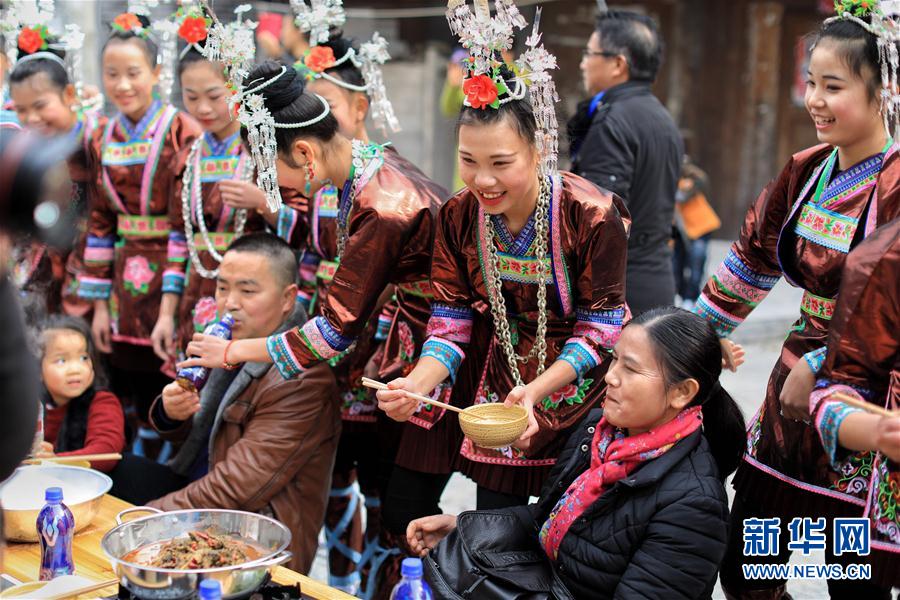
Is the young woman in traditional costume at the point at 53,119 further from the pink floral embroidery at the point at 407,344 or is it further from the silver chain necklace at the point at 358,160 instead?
the pink floral embroidery at the point at 407,344

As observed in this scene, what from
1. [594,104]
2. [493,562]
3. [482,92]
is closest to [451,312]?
[482,92]

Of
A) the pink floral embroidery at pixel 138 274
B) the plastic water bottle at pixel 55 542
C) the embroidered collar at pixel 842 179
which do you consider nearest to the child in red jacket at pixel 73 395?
the pink floral embroidery at pixel 138 274

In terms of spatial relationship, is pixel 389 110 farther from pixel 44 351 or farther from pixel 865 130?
pixel 865 130

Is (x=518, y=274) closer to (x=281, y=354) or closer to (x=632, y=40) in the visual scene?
(x=281, y=354)

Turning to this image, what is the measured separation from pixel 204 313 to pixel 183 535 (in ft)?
4.64

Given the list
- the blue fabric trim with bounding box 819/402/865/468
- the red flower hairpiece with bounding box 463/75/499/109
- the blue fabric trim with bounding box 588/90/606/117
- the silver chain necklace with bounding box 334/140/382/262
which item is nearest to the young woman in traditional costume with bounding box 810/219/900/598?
the blue fabric trim with bounding box 819/402/865/468

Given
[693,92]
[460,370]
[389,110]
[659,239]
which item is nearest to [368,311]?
[460,370]

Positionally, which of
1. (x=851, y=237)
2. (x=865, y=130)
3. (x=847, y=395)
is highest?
(x=865, y=130)

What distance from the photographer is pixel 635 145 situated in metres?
3.68

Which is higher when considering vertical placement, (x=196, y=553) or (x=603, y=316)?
(x=603, y=316)

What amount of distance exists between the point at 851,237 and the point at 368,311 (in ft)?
3.87

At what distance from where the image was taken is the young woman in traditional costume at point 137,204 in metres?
3.58

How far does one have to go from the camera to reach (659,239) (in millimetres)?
3783

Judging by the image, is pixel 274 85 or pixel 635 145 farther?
pixel 635 145
